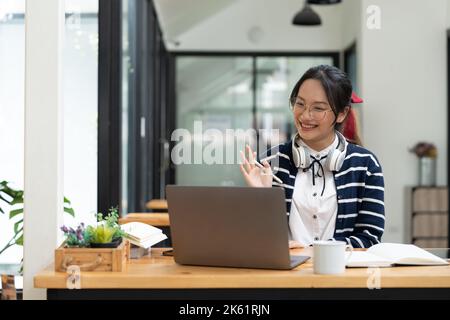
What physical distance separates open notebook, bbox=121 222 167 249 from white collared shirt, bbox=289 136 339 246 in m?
0.46

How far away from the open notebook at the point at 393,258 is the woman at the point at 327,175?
0.27m

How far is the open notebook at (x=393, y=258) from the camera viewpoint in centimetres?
196

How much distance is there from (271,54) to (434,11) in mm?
2319

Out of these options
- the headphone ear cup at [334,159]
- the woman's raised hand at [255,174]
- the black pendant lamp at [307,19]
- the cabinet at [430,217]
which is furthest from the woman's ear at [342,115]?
the cabinet at [430,217]

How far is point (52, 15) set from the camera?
6.90 feet

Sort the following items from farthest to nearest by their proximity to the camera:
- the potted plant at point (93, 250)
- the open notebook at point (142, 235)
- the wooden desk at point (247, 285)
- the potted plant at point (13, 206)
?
the potted plant at point (13, 206)
the open notebook at point (142, 235)
the potted plant at point (93, 250)
the wooden desk at point (247, 285)

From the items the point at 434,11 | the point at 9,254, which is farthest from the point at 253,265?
the point at 434,11

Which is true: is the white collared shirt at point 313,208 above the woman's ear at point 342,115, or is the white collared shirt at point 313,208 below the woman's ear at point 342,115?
below

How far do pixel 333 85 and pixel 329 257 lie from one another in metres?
0.73

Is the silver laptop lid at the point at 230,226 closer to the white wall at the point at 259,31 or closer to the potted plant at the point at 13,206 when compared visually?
the potted plant at the point at 13,206

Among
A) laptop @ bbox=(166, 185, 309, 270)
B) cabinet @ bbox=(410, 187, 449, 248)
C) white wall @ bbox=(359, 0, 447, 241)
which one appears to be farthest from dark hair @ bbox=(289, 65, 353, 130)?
white wall @ bbox=(359, 0, 447, 241)

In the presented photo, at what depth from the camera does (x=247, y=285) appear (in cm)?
180

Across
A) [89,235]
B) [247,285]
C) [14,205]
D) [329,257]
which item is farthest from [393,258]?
[14,205]

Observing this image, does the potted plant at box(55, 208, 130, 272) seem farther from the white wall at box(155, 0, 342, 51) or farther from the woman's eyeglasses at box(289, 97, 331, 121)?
the white wall at box(155, 0, 342, 51)
